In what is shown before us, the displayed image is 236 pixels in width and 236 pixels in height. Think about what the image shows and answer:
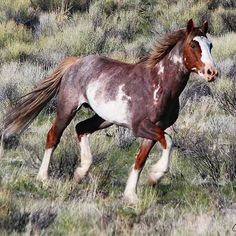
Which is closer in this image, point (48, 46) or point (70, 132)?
point (70, 132)

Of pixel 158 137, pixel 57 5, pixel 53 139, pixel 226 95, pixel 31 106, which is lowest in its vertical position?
pixel 57 5

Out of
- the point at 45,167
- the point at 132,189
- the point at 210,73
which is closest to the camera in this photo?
the point at 210,73

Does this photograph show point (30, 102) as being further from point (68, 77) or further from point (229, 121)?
point (229, 121)

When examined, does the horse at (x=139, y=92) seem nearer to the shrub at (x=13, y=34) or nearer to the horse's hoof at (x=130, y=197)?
the horse's hoof at (x=130, y=197)

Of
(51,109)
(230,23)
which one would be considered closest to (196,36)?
(51,109)

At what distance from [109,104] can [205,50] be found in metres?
1.24

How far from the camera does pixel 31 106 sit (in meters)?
8.23

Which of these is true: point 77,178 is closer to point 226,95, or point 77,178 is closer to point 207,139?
point 207,139

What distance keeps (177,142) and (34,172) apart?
6.88 feet

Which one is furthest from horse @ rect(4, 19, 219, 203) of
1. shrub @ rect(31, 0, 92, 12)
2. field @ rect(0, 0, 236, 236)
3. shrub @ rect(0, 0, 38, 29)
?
shrub @ rect(31, 0, 92, 12)

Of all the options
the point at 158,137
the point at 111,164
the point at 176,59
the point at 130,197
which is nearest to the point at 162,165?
the point at 158,137

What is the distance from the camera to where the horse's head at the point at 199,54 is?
247 inches

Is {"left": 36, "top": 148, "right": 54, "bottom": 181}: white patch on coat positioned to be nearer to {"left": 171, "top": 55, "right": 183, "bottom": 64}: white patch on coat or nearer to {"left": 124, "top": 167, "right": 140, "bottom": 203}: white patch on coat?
{"left": 124, "top": 167, "right": 140, "bottom": 203}: white patch on coat

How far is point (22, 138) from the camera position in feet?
31.2
